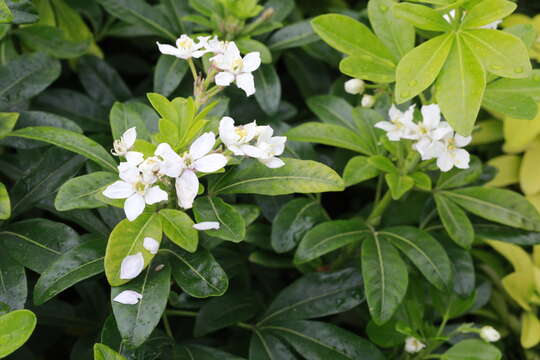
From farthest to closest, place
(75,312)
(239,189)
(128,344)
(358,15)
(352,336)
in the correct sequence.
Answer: (358,15)
(75,312)
(352,336)
(239,189)
(128,344)

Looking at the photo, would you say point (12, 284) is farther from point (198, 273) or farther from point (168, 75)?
point (168, 75)

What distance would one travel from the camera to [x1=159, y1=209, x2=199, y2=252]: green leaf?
0.99 metres

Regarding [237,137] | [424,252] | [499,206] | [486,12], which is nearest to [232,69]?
[237,137]

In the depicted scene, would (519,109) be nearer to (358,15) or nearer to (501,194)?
(501,194)

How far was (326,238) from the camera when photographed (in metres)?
1.27

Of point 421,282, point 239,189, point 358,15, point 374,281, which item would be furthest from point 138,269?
point 358,15

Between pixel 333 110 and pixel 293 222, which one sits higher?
pixel 333 110

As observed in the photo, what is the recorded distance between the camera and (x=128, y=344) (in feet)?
3.19

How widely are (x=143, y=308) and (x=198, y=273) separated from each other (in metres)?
0.12

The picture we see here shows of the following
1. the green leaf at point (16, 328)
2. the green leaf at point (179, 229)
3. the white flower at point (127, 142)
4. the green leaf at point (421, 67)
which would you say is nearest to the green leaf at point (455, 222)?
the green leaf at point (421, 67)

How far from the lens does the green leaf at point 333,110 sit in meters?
1.45

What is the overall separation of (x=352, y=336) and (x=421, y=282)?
0.27 m

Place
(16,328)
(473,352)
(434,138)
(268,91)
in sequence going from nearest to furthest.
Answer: (16,328) < (434,138) < (473,352) < (268,91)

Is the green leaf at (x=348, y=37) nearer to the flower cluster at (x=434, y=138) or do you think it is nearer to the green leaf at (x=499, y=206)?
the flower cluster at (x=434, y=138)
